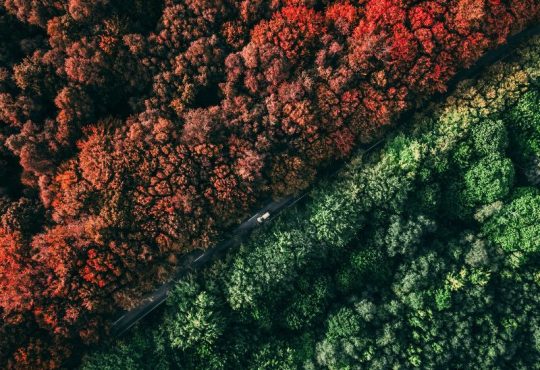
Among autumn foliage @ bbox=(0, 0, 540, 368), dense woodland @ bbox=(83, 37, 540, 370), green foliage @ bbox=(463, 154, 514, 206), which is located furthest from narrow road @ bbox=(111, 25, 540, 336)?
green foliage @ bbox=(463, 154, 514, 206)

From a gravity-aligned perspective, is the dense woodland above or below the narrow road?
Answer: below

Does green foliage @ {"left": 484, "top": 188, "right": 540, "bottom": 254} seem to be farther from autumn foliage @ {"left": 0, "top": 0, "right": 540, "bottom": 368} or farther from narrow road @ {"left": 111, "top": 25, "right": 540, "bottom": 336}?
autumn foliage @ {"left": 0, "top": 0, "right": 540, "bottom": 368}

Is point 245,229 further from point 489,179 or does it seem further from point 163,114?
point 489,179

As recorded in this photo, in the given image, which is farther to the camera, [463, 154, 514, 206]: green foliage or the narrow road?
the narrow road

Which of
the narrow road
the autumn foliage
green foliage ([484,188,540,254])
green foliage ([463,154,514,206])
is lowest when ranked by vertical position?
green foliage ([484,188,540,254])

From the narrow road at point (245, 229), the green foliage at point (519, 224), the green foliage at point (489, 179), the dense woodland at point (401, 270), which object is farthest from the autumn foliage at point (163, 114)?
the green foliage at point (519, 224)
